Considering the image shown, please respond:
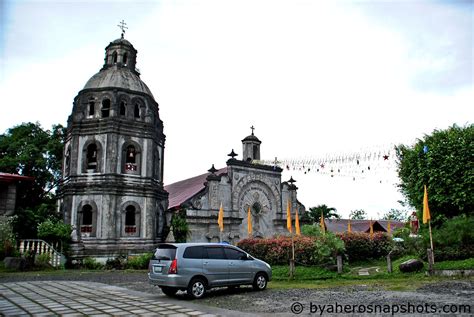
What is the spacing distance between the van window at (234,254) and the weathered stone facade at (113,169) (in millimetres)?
12806

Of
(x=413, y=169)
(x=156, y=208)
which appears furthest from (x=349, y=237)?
(x=156, y=208)

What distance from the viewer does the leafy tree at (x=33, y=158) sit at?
87.9 ft

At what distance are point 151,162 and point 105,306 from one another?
16.2 meters

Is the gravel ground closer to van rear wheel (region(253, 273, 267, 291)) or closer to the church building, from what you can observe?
van rear wheel (region(253, 273, 267, 291))

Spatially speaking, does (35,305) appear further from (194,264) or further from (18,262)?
(18,262)

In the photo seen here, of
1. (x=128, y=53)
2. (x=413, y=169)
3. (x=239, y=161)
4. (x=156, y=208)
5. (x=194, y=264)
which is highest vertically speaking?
(x=128, y=53)

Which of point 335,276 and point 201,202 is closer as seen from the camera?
point 335,276

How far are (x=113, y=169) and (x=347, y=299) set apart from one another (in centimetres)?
1735

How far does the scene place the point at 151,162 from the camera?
24844mm

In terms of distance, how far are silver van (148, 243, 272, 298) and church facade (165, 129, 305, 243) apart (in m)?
15.0

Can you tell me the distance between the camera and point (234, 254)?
A: 1166cm

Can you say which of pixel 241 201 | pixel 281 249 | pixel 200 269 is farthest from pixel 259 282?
pixel 241 201

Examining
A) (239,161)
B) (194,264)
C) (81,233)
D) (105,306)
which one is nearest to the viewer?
(105,306)

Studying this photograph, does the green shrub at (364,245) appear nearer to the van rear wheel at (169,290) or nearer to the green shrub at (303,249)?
the green shrub at (303,249)
